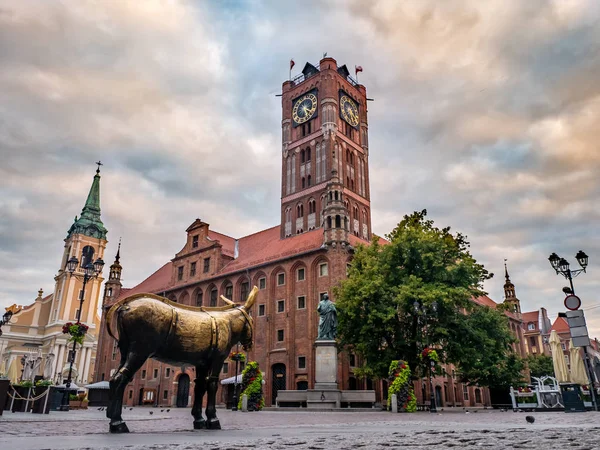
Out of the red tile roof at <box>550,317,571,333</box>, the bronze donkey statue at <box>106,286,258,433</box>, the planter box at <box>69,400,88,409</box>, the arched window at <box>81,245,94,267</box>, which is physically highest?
the arched window at <box>81,245,94,267</box>

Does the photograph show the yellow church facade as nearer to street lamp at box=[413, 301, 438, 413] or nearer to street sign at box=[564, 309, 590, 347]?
street lamp at box=[413, 301, 438, 413]

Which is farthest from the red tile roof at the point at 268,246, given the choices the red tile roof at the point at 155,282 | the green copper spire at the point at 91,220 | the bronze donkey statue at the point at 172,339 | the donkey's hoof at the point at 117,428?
the green copper spire at the point at 91,220

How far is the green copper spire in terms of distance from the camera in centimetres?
9050

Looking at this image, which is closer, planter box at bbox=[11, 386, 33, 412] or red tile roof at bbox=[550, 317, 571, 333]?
planter box at bbox=[11, 386, 33, 412]

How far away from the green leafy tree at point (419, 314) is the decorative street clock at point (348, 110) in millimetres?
28711

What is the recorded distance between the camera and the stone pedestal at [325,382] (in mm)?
26141

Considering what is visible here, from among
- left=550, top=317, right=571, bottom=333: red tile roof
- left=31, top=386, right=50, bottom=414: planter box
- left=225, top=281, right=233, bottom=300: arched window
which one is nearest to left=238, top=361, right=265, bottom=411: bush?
left=31, top=386, right=50, bottom=414: planter box

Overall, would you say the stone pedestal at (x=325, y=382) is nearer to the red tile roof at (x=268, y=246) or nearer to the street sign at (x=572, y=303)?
the red tile roof at (x=268, y=246)

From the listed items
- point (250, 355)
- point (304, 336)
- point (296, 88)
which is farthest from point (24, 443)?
point (296, 88)

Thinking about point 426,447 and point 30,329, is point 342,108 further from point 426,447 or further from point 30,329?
point 30,329

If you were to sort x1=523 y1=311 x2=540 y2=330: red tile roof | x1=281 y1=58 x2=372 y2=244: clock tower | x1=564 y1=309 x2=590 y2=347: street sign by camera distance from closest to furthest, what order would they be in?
x1=564 y1=309 x2=590 y2=347: street sign → x1=281 y1=58 x2=372 y2=244: clock tower → x1=523 y1=311 x2=540 y2=330: red tile roof

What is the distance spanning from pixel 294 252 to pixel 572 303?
2908cm

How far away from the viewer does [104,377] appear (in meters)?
55.5

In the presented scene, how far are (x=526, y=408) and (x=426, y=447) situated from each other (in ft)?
82.1
